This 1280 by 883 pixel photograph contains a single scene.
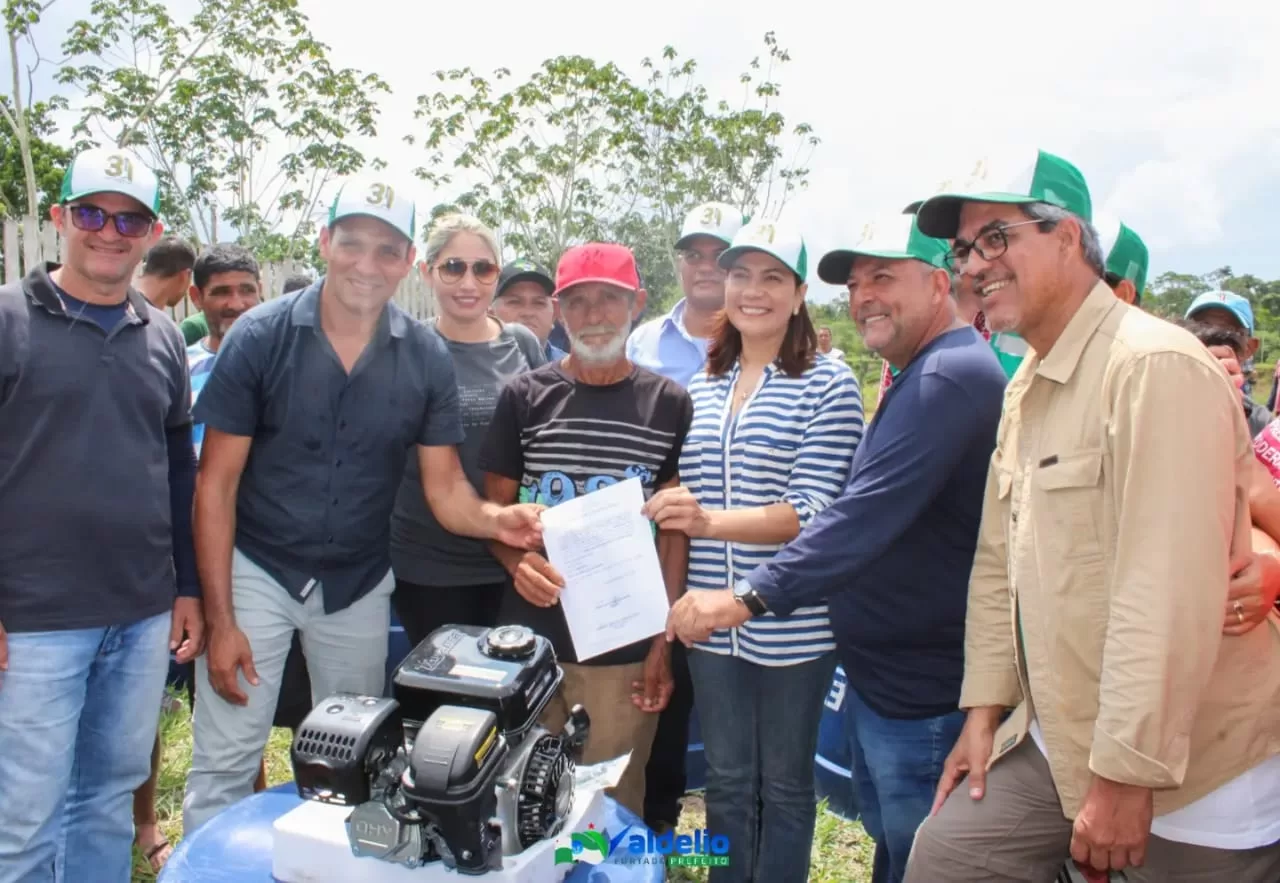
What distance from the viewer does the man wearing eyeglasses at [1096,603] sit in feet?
5.43

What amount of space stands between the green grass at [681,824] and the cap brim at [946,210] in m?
2.64

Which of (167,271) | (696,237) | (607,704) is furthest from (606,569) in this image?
(167,271)

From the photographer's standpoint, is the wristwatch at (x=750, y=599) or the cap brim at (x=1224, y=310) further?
the cap brim at (x=1224, y=310)

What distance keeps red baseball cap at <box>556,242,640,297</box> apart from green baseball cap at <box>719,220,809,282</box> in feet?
1.15

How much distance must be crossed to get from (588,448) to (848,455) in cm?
86

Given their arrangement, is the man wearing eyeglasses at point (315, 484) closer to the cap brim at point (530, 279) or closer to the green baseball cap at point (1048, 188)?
the green baseball cap at point (1048, 188)

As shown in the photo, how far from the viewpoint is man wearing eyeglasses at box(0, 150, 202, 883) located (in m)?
2.57

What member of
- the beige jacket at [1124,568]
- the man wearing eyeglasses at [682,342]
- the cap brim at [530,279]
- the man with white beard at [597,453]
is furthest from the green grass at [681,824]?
the cap brim at [530,279]

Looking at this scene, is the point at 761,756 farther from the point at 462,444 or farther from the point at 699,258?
the point at 699,258

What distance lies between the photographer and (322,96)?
52.3 feet

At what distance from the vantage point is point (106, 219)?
2.71 meters

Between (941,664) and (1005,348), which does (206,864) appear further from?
(1005,348)

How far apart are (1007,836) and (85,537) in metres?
2.70

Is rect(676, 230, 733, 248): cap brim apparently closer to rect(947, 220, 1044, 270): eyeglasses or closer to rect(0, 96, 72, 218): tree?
rect(947, 220, 1044, 270): eyeglasses
